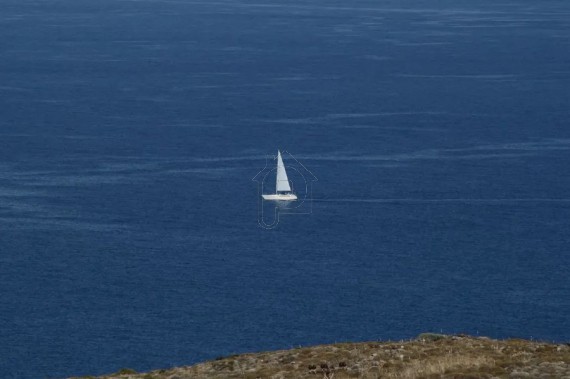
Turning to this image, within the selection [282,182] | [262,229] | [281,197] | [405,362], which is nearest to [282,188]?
[282,182]

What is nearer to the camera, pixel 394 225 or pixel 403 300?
pixel 403 300

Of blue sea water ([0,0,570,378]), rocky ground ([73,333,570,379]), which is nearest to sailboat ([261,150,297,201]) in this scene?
blue sea water ([0,0,570,378])

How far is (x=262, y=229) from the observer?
4181 inches

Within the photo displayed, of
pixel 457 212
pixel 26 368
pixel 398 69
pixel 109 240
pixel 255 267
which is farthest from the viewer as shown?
pixel 398 69

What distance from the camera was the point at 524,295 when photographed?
296 feet

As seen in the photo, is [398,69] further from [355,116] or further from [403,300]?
[403,300]

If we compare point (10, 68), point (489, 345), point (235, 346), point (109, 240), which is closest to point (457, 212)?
point (109, 240)

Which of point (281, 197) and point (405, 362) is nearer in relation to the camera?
point (405, 362)

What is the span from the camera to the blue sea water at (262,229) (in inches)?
3305

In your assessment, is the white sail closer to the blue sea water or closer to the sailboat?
the sailboat

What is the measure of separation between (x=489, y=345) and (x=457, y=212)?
7588cm

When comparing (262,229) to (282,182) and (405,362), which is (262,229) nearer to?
(282,182)

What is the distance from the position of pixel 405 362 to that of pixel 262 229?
73614 millimetres

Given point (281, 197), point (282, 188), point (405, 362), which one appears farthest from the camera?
point (282, 188)
